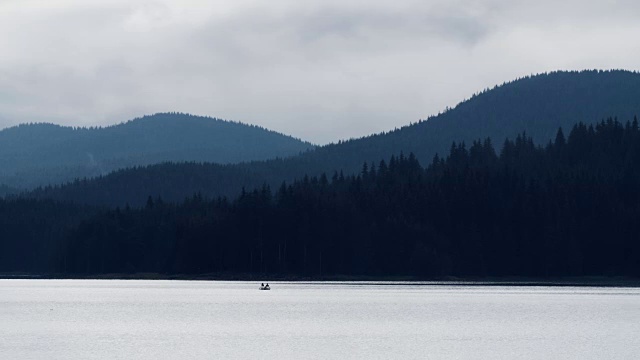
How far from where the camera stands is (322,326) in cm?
9981

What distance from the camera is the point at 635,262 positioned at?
189 metres

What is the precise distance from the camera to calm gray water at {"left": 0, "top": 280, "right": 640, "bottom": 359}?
77188mm

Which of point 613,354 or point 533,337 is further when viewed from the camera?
point 533,337

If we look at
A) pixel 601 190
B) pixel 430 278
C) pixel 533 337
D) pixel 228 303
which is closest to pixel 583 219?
pixel 601 190

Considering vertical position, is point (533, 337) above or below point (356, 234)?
below

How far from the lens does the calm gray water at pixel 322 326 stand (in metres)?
77.2

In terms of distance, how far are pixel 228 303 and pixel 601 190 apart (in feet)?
281

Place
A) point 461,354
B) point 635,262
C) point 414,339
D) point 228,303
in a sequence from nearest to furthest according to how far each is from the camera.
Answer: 1. point 461,354
2. point 414,339
3. point 228,303
4. point 635,262

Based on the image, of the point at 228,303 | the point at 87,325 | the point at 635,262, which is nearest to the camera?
the point at 87,325

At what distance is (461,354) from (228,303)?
208ft

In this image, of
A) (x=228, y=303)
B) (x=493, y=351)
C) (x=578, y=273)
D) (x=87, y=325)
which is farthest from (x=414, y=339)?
(x=578, y=273)

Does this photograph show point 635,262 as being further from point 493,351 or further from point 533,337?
point 493,351

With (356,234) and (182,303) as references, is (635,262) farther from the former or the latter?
(182,303)

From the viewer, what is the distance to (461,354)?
75500 millimetres
